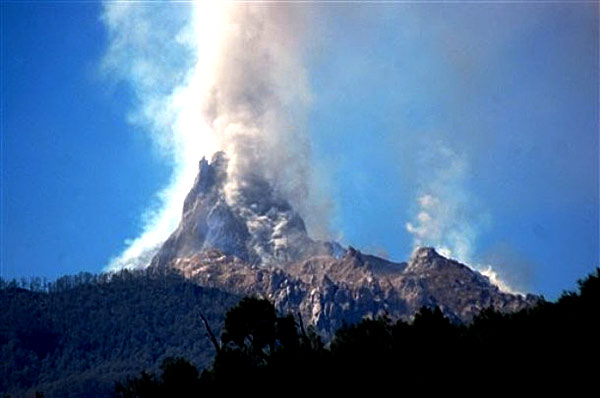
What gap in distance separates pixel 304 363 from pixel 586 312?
3220cm

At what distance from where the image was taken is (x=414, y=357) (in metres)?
96.1

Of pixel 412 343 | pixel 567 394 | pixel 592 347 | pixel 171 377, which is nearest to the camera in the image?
pixel 567 394

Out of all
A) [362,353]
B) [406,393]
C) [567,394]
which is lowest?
[567,394]

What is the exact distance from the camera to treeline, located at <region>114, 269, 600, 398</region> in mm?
79875

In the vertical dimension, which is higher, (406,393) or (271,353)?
(271,353)

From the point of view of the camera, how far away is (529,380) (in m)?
77.6

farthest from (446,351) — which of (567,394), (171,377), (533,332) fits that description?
(171,377)

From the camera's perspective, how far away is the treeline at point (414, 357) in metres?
79.9

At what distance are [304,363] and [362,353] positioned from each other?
685 centimetres

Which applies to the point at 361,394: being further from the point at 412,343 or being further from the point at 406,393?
the point at 412,343

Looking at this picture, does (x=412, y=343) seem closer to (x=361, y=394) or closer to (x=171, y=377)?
Result: (x=361, y=394)

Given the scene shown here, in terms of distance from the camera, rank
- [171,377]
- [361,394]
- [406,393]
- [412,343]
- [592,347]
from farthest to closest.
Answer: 1. [171,377]
2. [412,343]
3. [361,394]
4. [406,393]
5. [592,347]

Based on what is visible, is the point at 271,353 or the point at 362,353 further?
the point at 271,353

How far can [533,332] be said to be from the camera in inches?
3482
